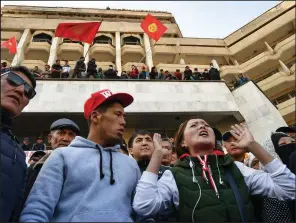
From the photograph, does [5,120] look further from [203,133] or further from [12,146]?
[203,133]

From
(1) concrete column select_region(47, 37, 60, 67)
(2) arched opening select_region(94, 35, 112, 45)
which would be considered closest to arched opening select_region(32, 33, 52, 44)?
(1) concrete column select_region(47, 37, 60, 67)

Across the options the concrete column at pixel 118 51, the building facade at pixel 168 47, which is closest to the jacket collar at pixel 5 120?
the building facade at pixel 168 47

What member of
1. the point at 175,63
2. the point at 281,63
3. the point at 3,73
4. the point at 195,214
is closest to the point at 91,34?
the point at 3,73

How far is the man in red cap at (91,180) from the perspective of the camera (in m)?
1.76

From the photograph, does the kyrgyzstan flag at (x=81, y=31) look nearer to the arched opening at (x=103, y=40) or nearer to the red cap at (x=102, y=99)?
the red cap at (x=102, y=99)

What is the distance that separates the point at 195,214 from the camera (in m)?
1.98

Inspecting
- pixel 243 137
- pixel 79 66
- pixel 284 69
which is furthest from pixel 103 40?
pixel 243 137

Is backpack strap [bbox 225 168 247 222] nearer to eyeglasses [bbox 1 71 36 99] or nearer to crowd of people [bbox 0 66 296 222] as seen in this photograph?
crowd of people [bbox 0 66 296 222]

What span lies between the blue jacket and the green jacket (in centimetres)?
37

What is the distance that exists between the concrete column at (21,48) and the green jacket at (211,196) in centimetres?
1801

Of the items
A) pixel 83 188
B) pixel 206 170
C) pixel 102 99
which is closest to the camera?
pixel 83 188

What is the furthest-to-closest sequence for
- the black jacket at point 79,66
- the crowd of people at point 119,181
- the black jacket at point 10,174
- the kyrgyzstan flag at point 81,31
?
the black jacket at point 79,66 < the kyrgyzstan flag at point 81,31 < the crowd of people at point 119,181 < the black jacket at point 10,174

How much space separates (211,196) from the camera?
206cm

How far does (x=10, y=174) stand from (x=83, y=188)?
47 centimetres
